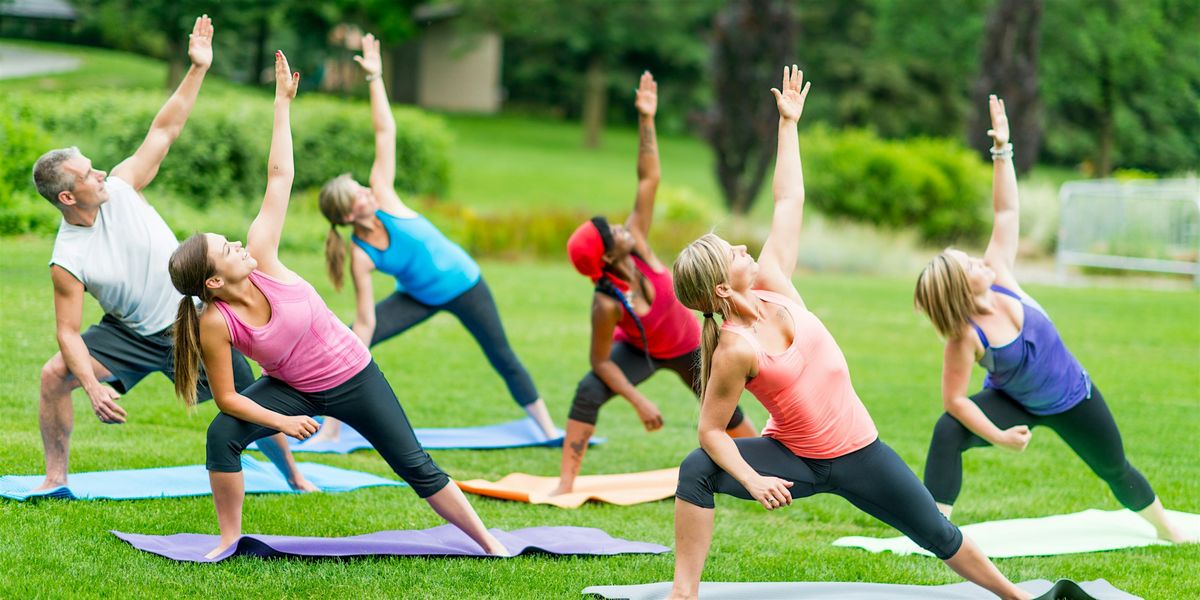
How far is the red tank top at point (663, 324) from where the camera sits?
6.76m

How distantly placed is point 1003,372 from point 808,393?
1.53 meters

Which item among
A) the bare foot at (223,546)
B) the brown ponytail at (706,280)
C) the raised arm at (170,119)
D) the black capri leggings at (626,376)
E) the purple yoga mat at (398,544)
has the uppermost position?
the raised arm at (170,119)

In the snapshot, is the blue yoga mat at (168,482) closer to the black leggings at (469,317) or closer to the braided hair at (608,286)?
the black leggings at (469,317)

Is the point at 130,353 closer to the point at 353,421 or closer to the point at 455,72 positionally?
the point at 353,421

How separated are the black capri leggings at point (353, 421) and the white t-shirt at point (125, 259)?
3.41 ft

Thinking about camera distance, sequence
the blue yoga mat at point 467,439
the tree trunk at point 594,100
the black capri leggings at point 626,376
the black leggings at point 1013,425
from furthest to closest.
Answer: the tree trunk at point 594,100
the blue yoga mat at point 467,439
the black capri leggings at point 626,376
the black leggings at point 1013,425

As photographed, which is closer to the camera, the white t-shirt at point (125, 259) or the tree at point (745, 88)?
the white t-shirt at point (125, 259)

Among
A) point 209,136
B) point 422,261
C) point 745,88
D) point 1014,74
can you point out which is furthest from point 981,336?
point 1014,74

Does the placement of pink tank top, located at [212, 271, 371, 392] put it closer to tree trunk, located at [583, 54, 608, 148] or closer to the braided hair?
the braided hair

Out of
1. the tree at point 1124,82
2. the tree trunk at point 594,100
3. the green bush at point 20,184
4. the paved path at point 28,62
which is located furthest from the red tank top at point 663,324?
the tree trunk at point 594,100

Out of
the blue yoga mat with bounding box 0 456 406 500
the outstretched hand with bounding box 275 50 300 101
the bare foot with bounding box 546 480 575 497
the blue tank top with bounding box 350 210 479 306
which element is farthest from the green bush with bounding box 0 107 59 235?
the outstretched hand with bounding box 275 50 300 101

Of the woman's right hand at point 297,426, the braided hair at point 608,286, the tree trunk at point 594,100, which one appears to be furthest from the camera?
the tree trunk at point 594,100

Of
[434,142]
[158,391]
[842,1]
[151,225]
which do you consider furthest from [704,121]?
[842,1]

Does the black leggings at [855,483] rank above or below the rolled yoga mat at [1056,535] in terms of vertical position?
above
